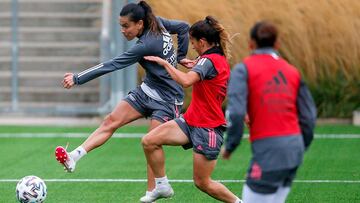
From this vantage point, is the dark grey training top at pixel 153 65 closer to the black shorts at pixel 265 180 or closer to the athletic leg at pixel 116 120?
the athletic leg at pixel 116 120

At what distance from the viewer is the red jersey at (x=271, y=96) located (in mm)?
7148

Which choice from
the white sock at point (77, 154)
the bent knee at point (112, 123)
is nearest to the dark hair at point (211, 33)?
the bent knee at point (112, 123)

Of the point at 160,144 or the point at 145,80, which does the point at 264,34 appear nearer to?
the point at 160,144

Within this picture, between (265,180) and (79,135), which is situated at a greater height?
(265,180)

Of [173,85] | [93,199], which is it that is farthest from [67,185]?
[173,85]

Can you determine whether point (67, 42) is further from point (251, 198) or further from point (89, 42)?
point (251, 198)

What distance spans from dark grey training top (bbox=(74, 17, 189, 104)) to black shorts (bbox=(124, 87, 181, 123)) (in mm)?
49

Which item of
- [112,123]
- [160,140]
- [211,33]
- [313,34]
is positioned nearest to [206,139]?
[160,140]

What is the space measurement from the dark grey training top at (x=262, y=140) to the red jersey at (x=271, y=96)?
0.16ft

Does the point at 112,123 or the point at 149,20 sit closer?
the point at 149,20

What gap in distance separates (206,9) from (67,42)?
3.18m

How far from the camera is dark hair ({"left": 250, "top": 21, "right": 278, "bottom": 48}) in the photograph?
7156 millimetres

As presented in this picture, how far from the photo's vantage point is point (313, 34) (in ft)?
61.2

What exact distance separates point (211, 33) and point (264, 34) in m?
1.99
